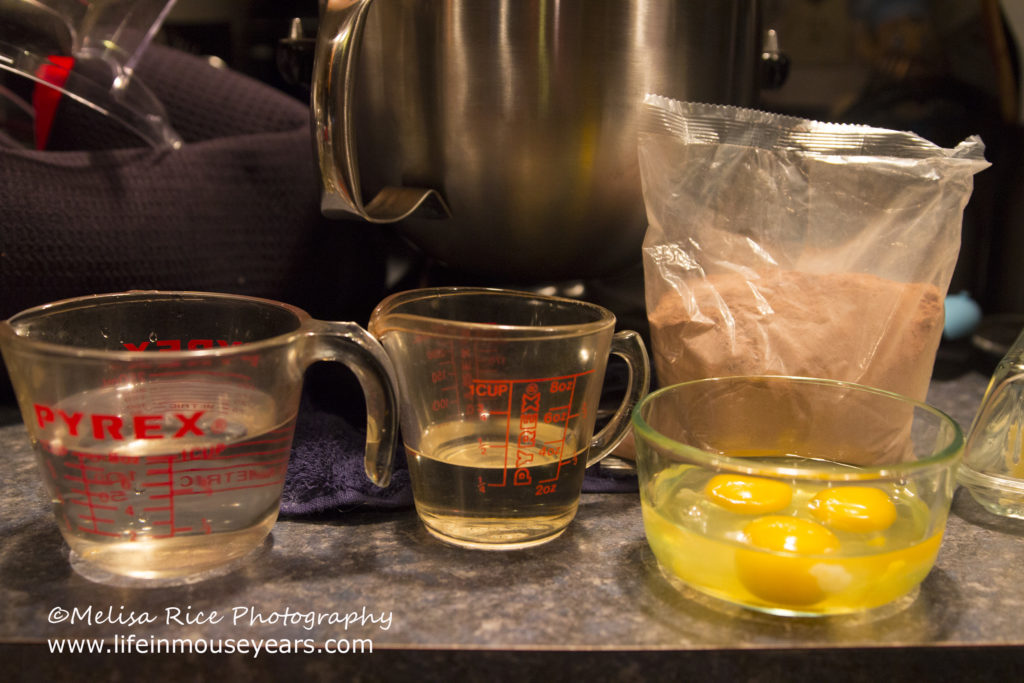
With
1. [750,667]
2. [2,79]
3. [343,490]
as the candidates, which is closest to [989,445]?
[750,667]

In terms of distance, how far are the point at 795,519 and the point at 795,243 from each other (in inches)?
9.5

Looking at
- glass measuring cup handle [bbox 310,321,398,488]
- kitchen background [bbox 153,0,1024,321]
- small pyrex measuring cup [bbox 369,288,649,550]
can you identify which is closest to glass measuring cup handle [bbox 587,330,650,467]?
small pyrex measuring cup [bbox 369,288,649,550]

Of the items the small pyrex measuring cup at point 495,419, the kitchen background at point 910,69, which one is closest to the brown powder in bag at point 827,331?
the small pyrex measuring cup at point 495,419

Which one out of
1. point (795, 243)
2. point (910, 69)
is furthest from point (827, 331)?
point (910, 69)

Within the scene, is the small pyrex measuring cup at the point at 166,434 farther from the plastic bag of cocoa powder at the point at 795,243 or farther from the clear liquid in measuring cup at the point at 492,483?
the plastic bag of cocoa powder at the point at 795,243

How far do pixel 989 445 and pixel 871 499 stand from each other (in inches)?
6.3

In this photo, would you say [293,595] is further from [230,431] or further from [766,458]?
[766,458]

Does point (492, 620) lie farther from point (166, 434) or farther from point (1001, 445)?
point (1001, 445)

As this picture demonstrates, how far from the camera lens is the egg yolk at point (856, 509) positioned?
459 mm

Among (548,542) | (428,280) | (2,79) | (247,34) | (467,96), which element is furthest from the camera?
(247,34)

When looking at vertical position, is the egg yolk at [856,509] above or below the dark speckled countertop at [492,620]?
above

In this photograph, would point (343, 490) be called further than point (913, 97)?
No

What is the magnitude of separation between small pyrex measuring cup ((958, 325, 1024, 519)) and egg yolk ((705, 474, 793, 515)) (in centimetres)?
19

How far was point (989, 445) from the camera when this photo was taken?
22.4 inches
